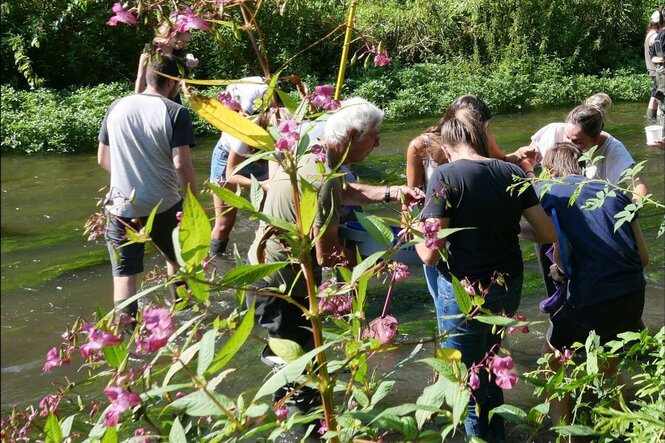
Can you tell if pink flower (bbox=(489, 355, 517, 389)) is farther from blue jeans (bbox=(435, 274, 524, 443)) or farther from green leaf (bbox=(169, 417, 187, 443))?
blue jeans (bbox=(435, 274, 524, 443))

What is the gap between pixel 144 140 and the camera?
4926 mm

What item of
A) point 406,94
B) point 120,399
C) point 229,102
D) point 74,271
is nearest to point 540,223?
point 229,102

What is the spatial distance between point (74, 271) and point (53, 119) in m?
6.73

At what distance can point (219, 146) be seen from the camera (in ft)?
20.5

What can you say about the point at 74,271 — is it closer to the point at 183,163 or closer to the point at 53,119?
the point at 183,163

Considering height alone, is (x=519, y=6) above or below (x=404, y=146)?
above

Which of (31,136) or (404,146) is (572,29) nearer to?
(404,146)

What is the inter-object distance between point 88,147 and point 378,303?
26.2 ft

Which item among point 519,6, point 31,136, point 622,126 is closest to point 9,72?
point 31,136

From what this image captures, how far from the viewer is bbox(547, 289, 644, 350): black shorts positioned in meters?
3.72

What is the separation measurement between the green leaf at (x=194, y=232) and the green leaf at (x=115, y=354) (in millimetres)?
319

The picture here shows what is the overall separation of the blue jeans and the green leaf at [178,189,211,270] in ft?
6.66

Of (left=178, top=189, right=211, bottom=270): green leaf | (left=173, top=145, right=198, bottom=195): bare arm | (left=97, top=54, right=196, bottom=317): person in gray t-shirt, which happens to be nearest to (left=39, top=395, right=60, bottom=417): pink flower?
(left=178, top=189, right=211, bottom=270): green leaf

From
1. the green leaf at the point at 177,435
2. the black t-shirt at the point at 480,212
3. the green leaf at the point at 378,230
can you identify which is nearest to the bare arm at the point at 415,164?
the black t-shirt at the point at 480,212
